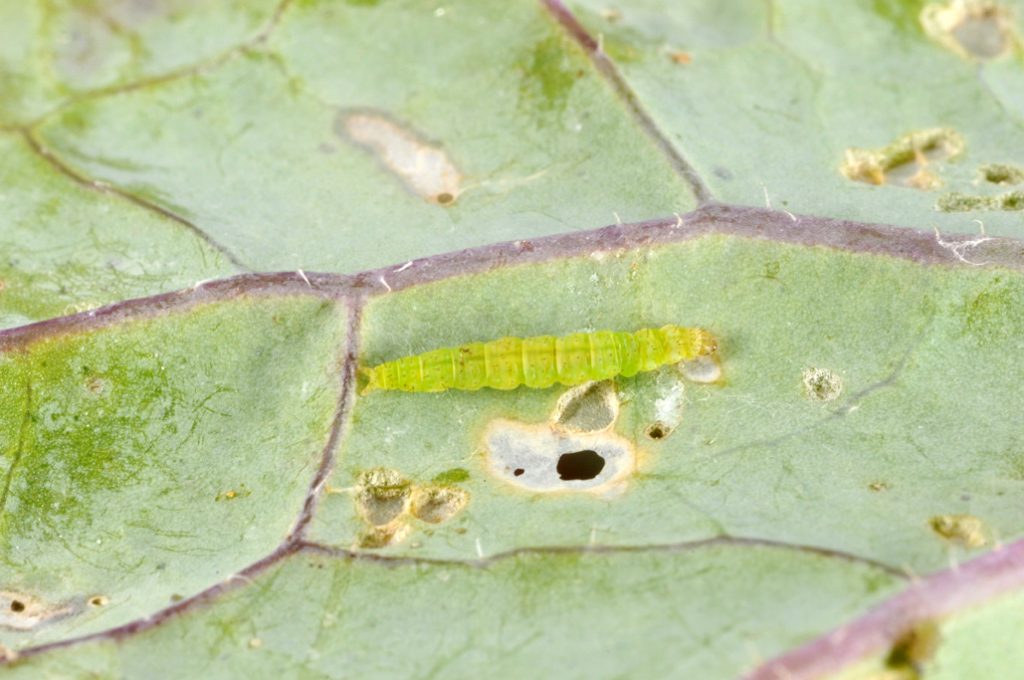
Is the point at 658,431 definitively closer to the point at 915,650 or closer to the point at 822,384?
the point at 822,384

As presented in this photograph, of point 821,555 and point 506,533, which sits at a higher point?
point 821,555

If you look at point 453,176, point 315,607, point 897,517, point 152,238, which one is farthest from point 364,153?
point 897,517

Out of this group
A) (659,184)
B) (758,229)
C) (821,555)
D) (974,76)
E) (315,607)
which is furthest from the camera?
(974,76)

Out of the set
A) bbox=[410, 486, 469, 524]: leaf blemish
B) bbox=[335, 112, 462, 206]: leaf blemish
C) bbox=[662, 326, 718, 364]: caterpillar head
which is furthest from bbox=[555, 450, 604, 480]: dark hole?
bbox=[335, 112, 462, 206]: leaf blemish

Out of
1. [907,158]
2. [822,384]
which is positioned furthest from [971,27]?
[822,384]

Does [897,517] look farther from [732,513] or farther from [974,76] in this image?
[974,76]

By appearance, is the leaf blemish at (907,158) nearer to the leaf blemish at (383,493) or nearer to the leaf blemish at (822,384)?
the leaf blemish at (822,384)

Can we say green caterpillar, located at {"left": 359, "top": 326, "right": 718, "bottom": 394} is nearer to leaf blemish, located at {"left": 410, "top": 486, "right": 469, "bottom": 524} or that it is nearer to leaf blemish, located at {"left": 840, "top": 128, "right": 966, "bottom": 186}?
leaf blemish, located at {"left": 410, "top": 486, "right": 469, "bottom": 524}
